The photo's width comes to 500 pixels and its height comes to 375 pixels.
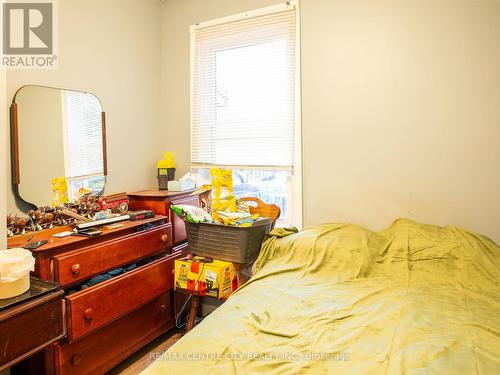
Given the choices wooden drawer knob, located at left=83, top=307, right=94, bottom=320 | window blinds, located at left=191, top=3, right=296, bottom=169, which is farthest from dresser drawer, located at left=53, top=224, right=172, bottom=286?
window blinds, located at left=191, top=3, right=296, bottom=169

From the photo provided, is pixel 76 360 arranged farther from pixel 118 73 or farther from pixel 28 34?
pixel 118 73

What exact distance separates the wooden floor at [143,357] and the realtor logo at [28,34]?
6.20 ft

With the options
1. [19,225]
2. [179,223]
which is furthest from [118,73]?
[19,225]

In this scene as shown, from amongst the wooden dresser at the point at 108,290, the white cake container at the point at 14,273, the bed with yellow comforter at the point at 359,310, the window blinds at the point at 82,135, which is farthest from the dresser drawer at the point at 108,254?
the bed with yellow comforter at the point at 359,310

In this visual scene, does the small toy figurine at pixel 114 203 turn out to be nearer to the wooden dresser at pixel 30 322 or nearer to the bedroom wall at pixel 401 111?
the wooden dresser at pixel 30 322

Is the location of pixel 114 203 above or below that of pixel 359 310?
above

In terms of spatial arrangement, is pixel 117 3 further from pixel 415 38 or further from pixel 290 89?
pixel 415 38

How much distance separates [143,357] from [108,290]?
637 mm

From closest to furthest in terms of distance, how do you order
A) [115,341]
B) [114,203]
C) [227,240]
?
[115,341], [227,240], [114,203]

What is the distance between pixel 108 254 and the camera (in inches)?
71.2

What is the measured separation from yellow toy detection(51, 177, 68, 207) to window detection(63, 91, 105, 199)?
4 centimetres

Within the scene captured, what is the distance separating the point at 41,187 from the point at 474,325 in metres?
2.28

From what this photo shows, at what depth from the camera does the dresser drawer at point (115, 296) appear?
1.57m

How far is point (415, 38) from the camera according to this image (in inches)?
80.4
